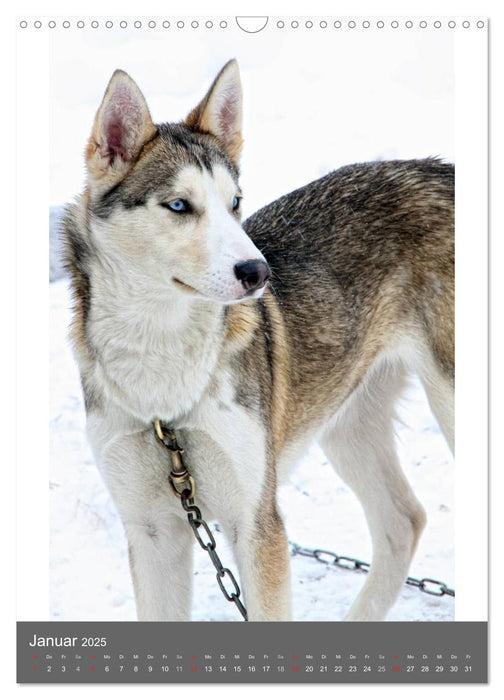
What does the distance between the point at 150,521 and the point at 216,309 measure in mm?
858

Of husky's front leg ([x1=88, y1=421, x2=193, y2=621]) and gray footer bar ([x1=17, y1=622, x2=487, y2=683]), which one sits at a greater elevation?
husky's front leg ([x1=88, y1=421, x2=193, y2=621])

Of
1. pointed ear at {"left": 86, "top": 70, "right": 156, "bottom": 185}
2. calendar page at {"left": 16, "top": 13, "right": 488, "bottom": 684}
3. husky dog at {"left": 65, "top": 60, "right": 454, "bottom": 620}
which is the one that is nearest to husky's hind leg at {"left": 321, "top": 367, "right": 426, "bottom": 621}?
husky dog at {"left": 65, "top": 60, "right": 454, "bottom": 620}

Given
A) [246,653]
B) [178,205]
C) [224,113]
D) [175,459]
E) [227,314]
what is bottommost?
[246,653]

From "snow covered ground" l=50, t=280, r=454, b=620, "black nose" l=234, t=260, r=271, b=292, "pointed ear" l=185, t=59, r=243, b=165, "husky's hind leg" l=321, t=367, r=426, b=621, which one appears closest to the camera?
"black nose" l=234, t=260, r=271, b=292

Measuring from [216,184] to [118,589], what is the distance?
2096mm

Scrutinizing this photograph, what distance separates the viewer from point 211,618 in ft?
13.3

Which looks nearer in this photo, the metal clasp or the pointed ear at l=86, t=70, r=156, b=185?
the pointed ear at l=86, t=70, r=156, b=185

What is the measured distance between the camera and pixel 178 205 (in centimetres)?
306

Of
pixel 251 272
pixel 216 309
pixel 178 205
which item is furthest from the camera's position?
pixel 216 309

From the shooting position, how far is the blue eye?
120 inches

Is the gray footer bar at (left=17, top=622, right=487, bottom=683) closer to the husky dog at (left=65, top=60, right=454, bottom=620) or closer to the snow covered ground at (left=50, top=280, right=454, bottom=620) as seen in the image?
the husky dog at (left=65, top=60, right=454, bottom=620)

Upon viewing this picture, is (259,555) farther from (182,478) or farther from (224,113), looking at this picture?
(224,113)

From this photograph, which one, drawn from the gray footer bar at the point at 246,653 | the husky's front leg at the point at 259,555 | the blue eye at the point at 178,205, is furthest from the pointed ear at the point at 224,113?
the gray footer bar at the point at 246,653

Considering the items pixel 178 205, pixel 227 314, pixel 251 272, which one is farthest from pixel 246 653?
pixel 178 205
